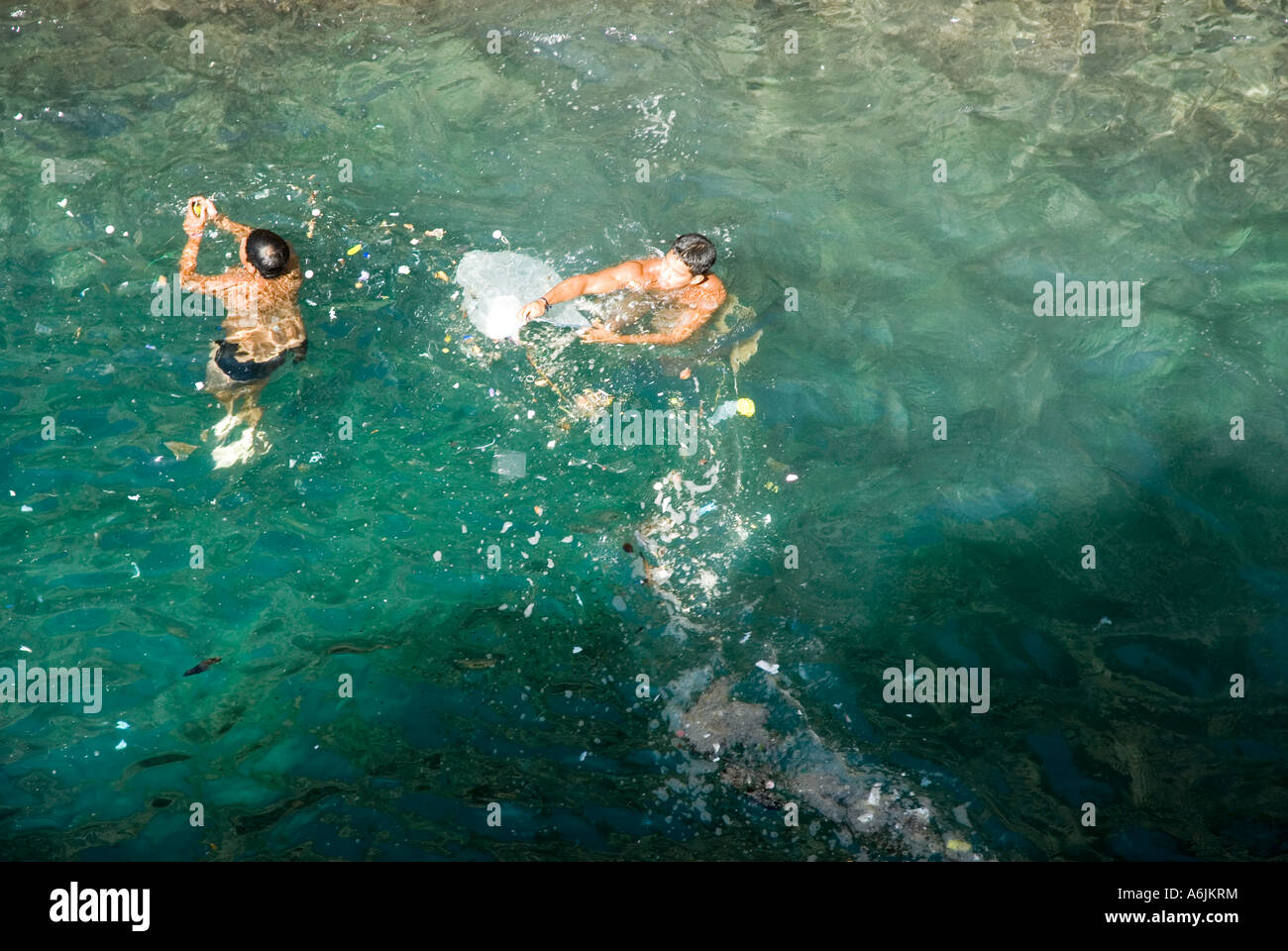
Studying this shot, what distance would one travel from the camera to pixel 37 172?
342 inches

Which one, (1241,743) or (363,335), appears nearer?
(1241,743)

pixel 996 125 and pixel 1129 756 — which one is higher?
pixel 996 125

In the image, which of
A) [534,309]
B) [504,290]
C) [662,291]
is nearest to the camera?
[534,309]

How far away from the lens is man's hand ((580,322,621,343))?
822 cm

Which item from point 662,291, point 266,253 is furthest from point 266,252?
point 662,291

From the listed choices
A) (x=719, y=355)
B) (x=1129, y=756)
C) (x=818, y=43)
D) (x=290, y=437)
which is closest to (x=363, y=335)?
(x=290, y=437)

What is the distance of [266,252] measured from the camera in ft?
25.3

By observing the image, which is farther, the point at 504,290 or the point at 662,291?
the point at 504,290

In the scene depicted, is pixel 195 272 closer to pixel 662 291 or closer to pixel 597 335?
pixel 597 335

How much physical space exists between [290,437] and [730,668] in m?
3.72

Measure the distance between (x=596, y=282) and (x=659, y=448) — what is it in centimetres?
138

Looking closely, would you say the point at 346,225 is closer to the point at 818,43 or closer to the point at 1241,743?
the point at 818,43

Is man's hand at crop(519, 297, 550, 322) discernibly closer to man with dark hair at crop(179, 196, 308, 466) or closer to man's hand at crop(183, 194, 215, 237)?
man with dark hair at crop(179, 196, 308, 466)

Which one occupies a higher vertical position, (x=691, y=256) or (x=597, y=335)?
(x=691, y=256)
